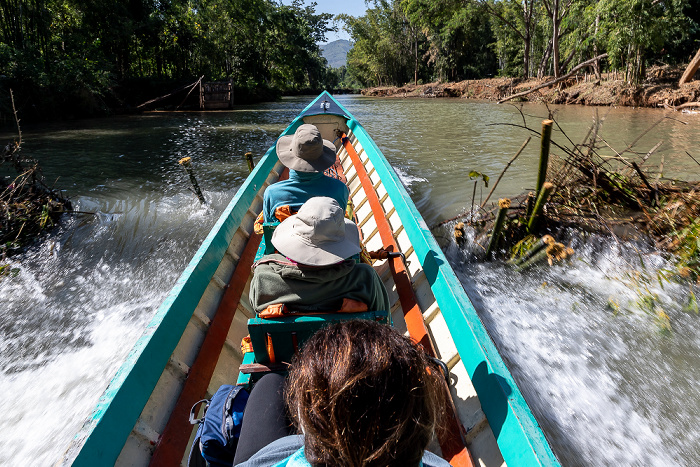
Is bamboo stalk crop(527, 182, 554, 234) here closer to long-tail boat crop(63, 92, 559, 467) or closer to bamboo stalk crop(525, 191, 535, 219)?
bamboo stalk crop(525, 191, 535, 219)

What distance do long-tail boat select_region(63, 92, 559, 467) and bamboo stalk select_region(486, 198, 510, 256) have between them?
922 millimetres

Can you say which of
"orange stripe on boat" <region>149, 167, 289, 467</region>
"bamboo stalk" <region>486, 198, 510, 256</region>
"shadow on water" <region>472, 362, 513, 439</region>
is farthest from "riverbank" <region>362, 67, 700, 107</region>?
"shadow on water" <region>472, 362, 513, 439</region>

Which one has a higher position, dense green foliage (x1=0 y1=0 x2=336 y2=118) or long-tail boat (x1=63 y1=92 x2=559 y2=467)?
dense green foliage (x1=0 y1=0 x2=336 y2=118)

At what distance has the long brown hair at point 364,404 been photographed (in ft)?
2.73

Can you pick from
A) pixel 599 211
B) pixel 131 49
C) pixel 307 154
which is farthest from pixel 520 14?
pixel 307 154

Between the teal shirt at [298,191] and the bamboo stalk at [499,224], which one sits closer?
the teal shirt at [298,191]

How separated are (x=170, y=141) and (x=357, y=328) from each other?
44.0 ft

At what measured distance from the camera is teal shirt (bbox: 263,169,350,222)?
10.0 feet

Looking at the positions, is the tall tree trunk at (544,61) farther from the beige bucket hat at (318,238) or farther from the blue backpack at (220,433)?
the blue backpack at (220,433)

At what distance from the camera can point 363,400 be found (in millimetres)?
843

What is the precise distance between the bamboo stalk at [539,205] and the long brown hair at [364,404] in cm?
351

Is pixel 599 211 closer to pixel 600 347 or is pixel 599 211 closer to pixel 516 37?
pixel 600 347

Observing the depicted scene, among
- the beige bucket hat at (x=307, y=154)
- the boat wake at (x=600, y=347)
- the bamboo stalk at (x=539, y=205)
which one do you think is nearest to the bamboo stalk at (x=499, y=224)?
the boat wake at (x=600, y=347)

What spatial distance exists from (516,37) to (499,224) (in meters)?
35.1
